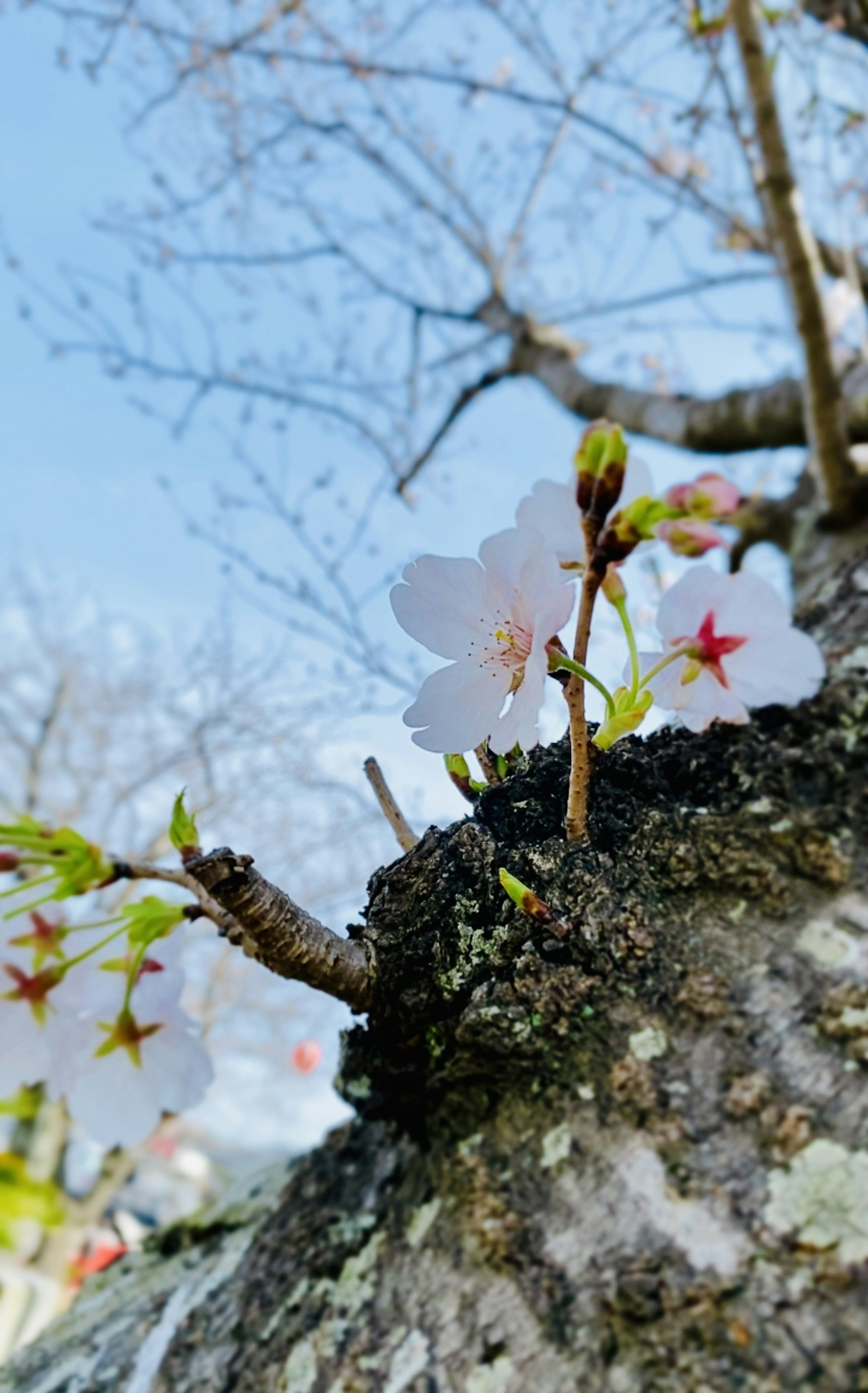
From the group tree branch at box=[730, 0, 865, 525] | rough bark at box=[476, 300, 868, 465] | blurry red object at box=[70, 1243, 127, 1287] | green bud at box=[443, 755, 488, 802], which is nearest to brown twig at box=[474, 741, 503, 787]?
green bud at box=[443, 755, 488, 802]

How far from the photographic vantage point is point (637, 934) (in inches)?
21.9

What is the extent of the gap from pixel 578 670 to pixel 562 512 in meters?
0.14

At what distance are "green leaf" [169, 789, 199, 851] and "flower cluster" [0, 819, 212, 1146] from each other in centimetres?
6

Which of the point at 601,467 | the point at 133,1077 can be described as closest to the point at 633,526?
the point at 601,467

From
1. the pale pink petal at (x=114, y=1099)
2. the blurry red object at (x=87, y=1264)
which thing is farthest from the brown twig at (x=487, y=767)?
the blurry red object at (x=87, y=1264)

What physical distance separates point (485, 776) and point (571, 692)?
16 cm

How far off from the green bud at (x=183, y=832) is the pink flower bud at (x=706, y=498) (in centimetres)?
39

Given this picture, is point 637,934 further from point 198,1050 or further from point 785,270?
point 785,270

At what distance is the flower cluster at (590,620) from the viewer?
52cm

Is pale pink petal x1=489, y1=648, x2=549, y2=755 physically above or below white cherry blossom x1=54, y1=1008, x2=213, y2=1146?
above

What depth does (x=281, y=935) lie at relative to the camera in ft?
1.95

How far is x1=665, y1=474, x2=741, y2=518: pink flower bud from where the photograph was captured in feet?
1.75

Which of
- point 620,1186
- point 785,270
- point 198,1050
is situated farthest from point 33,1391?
point 785,270

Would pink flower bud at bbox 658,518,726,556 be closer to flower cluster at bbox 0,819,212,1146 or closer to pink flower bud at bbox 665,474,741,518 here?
pink flower bud at bbox 665,474,741,518
